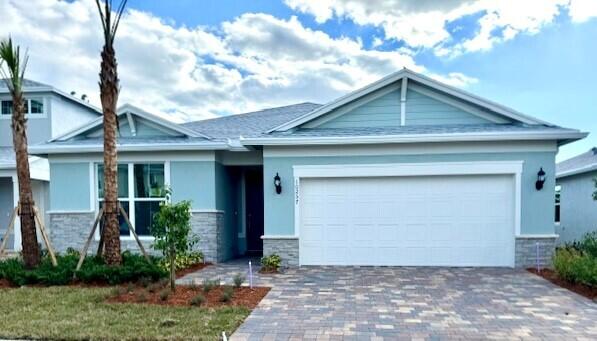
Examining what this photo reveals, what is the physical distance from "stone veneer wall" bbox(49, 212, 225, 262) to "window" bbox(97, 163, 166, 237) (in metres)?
0.47

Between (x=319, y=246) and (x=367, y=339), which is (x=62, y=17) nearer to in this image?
(x=319, y=246)

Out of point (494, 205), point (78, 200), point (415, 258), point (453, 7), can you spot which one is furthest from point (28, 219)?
point (453, 7)

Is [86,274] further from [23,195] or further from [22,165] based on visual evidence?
[22,165]

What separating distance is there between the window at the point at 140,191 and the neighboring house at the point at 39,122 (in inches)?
206

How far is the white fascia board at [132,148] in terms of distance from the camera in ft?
32.2

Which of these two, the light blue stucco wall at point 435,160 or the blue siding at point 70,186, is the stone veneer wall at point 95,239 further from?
the light blue stucco wall at point 435,160

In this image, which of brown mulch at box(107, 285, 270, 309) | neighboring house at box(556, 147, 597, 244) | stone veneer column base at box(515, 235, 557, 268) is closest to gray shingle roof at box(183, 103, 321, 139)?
brown mulch at box(107, 285, 270, 309)

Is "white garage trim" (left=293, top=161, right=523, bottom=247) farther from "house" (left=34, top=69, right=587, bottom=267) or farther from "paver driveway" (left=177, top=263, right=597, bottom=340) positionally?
"paver driveway" (left=177, top=263, right=597, bottom=340)

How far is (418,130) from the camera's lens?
934 cm

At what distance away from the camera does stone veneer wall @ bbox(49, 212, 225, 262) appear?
10078 mm

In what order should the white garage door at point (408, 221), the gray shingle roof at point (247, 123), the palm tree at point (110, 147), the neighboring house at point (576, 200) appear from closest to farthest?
the palm tree at point (110, 147) → the white garage door at point (408, 221) → the neighboring house at point (576, 200) → the gray shingle roof at point (247, 123)

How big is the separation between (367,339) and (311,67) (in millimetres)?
14226

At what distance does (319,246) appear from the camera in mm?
9586

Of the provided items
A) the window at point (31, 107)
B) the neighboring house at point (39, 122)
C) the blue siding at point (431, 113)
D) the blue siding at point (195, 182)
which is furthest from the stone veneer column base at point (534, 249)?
the window at point (31, 107)
